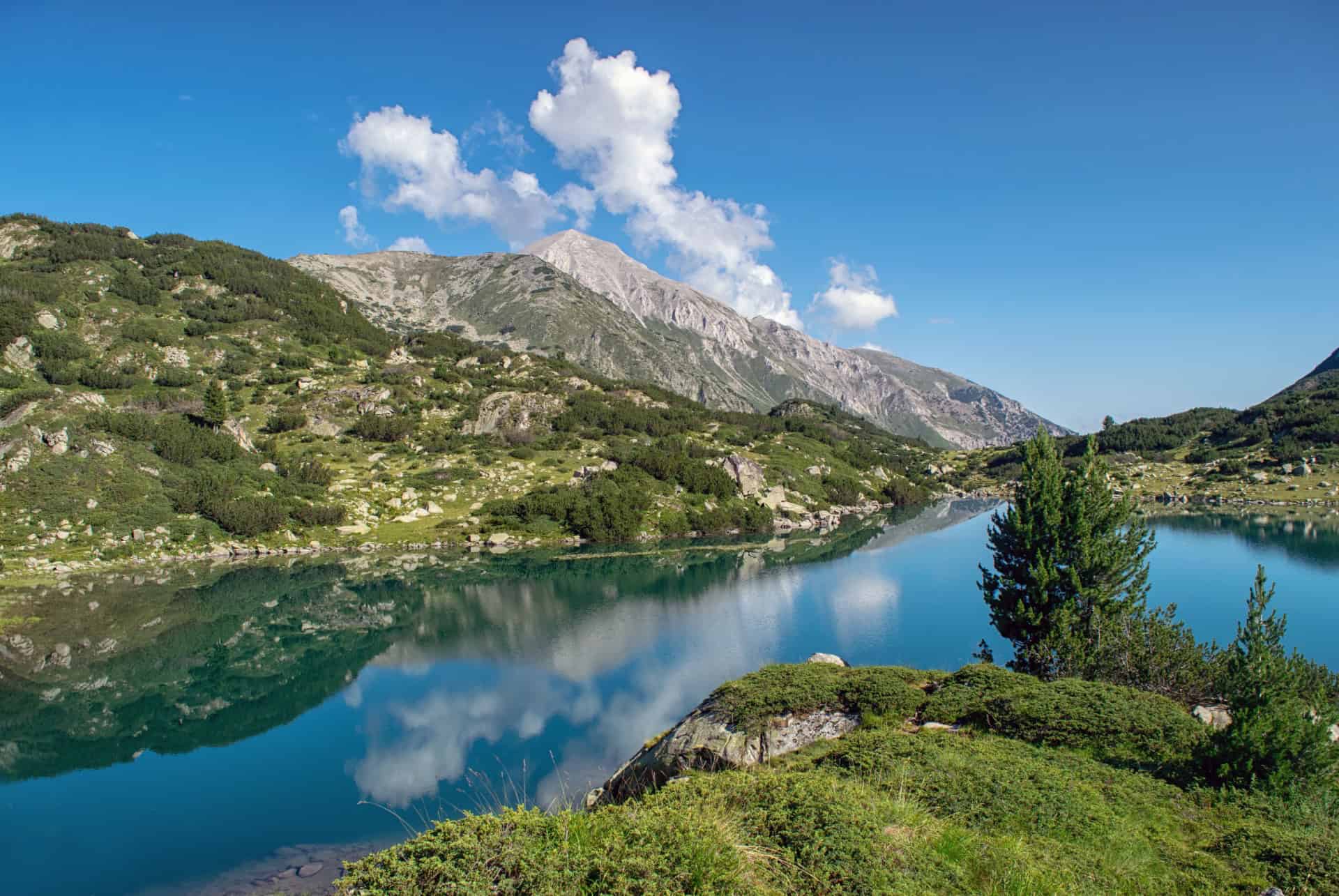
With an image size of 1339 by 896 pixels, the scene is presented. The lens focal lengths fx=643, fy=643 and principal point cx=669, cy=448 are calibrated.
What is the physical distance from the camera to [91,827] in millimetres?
19672

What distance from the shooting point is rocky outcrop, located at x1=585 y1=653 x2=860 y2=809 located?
1602 cm

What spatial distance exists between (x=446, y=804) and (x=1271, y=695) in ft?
71.0

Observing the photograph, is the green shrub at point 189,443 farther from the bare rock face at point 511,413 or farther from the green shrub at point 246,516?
the bare rock face at point 511,413

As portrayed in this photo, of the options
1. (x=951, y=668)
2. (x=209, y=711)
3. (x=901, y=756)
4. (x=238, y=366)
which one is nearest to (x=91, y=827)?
(x=209, y=711)

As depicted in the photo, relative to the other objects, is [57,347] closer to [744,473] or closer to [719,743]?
[744,473]

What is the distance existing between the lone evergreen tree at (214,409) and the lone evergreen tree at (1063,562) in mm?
83823

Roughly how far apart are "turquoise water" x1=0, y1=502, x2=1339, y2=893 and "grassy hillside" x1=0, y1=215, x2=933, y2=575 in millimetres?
11619

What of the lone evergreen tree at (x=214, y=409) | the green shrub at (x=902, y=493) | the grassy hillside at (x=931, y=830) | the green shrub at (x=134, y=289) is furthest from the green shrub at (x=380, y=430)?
the grassy hillside at (x=931, y=830)

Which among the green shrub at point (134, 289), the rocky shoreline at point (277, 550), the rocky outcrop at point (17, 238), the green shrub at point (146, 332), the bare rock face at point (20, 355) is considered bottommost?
the rocky shoreline at point (277, 550)

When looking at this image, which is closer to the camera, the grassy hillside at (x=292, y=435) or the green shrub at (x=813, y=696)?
the green shrub at (x=813, y=696)

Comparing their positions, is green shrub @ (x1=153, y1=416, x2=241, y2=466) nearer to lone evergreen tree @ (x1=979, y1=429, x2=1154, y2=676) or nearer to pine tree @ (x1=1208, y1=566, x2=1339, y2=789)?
lone evergreen tree @ (x1=979, y1=429, x2=1154, y2=676)

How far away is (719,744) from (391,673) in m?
25.3

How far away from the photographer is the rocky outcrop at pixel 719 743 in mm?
16016

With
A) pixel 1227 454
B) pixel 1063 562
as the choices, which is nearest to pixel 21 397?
pixel 1063 562
